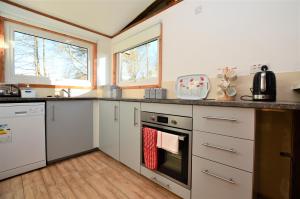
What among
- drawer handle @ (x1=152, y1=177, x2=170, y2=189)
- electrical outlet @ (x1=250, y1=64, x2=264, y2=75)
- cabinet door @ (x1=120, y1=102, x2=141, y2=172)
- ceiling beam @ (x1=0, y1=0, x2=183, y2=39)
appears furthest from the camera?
ceiling beam @ (x1=0, y1=0, x2=183, y2=39)

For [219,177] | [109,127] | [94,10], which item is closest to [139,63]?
[94,10]

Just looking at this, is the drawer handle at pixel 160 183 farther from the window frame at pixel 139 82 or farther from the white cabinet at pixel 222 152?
the window frame at pixel 139 82

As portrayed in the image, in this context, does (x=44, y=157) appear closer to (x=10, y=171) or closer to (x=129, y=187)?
(x=10, y=171)

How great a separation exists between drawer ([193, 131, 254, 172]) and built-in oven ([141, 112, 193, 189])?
0.09 metres

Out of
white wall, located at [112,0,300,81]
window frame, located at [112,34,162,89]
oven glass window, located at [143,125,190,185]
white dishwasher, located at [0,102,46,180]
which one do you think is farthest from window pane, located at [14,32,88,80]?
oven glass window, located at [143,125,190,185]

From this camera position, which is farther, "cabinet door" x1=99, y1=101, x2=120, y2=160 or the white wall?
"cabinet door" x1=99, y1=101, x2=120, y2=160

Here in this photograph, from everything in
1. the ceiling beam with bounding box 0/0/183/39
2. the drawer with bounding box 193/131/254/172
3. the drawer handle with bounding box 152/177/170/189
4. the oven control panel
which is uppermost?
the ceiling beam with bounding box 0/0/183/39

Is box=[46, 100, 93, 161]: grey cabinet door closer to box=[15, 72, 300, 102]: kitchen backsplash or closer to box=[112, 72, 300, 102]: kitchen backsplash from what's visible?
box=[15, 72, 300, 102]: kitchen backsplash

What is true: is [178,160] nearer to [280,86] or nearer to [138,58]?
[280,86]

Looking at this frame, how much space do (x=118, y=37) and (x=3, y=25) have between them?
67.8 inches

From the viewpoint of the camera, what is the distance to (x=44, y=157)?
2.02 metres

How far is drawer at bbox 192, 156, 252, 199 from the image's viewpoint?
974 mm

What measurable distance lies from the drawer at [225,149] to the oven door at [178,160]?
0.09m

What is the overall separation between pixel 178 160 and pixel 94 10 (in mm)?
2522
